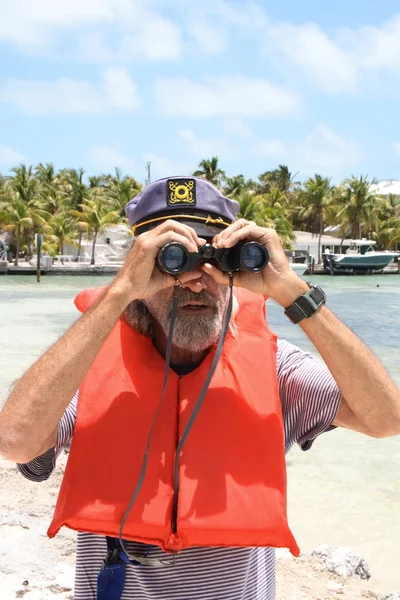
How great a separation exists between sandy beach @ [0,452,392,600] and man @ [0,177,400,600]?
1.99m

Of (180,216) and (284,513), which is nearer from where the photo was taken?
(284,513)

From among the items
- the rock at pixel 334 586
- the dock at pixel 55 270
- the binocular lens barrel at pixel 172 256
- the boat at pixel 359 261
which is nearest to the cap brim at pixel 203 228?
the binocular lens barrel at pixel 172 256

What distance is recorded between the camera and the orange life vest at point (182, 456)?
5.46 feet

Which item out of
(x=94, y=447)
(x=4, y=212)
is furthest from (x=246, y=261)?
(x=4, y=212)

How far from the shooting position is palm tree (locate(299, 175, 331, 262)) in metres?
67.9

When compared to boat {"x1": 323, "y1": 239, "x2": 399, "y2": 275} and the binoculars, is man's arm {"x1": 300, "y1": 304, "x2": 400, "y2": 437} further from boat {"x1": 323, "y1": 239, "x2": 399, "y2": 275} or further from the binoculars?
boat {"x1": 323, "y1": 239, "x2": 399, "y2": 275}

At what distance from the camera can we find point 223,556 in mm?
1713

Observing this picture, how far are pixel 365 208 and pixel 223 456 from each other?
65276 millimetres

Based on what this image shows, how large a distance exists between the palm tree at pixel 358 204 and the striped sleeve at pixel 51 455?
214 feet

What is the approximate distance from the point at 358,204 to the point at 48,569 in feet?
210

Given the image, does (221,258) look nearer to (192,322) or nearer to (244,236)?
(244,236)

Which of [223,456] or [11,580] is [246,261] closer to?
[223,456]

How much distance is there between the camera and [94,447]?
1.77m

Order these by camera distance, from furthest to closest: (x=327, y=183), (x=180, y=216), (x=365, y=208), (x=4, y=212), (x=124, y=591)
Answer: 1. (x=327, y=183)
2. (x=365, y=208)
3. (x=4, y=212)
4. (x=180, y=216)
5. (x=124, y=591)
